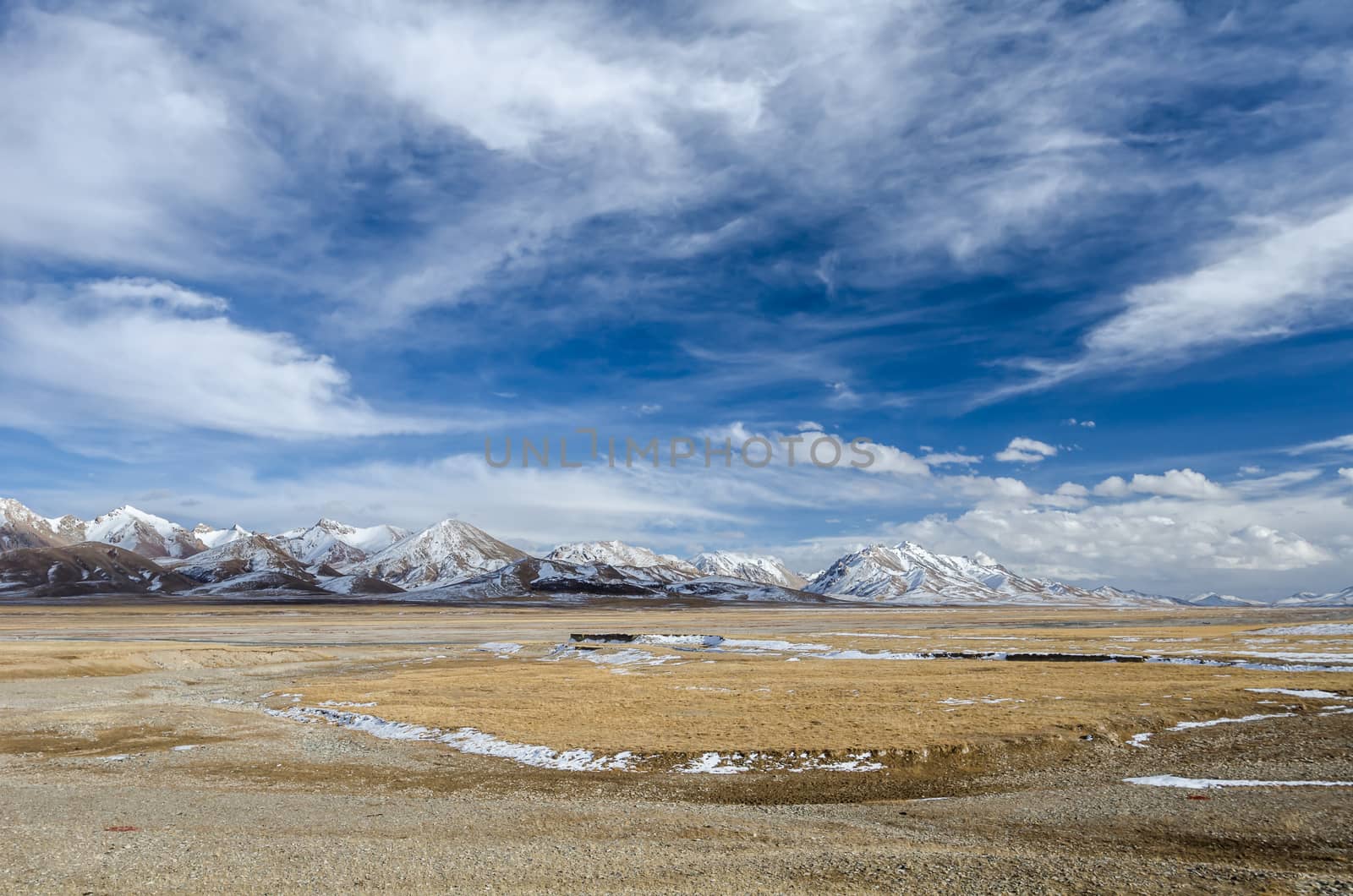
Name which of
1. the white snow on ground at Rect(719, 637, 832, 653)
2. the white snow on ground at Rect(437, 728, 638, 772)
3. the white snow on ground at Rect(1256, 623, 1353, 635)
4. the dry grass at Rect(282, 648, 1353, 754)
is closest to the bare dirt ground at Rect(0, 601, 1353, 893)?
the dry grass at Rect(282, 648, 1353, 754)

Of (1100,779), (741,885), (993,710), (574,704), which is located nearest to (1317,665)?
(993,710)

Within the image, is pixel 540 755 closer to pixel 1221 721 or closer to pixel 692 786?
pixel 692 786

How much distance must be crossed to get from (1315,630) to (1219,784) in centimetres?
10030

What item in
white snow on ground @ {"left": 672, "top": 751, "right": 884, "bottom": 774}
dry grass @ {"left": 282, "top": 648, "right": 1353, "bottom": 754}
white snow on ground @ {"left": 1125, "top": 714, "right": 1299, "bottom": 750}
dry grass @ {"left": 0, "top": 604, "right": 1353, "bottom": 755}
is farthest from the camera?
dry grass @ {"left": 0, "top": 604, "right": 1353, "bottom": 755}

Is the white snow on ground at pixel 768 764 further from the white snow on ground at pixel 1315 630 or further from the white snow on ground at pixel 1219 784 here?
the white snow on ground at pixel 1315 630

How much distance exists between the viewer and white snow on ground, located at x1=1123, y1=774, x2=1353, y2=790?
72.6 feet

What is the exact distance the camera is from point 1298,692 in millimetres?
39562

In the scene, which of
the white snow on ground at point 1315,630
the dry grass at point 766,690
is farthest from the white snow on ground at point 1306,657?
the white snow on ground at point 1315,630

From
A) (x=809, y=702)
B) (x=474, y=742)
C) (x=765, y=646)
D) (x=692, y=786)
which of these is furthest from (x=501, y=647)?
(x=692, y=786)

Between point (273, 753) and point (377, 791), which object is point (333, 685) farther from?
point (377, 791)

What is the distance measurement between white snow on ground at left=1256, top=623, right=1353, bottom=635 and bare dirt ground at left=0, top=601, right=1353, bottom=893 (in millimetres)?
55182

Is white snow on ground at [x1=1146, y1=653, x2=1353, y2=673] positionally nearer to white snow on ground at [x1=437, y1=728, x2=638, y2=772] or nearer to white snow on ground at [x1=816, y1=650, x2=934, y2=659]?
white snow on ground at [x1=816, y1=650, x2=934, y2=659]

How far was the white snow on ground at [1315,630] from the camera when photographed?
310 feet

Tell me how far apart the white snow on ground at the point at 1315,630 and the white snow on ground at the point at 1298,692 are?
69739 mm
